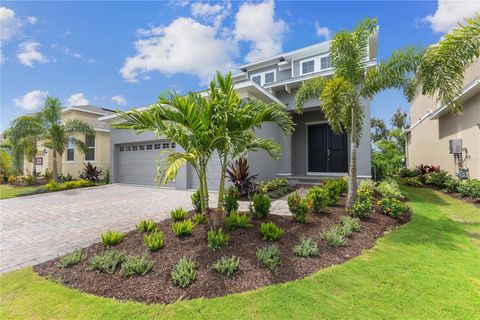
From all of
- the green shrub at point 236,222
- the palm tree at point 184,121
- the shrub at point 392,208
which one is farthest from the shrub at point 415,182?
the palm tree at point 184,121

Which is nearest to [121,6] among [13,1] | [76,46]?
[13,1]

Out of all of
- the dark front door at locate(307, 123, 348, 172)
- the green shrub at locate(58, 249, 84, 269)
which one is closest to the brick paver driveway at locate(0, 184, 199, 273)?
the green shrub at locate(58, 249, 84, 269)

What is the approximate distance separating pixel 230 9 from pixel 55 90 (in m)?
12.6

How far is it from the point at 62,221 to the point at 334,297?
697 cm

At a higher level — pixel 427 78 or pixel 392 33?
pixel 392 33

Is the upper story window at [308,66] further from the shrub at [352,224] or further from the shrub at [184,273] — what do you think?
the shrub at [184,273]

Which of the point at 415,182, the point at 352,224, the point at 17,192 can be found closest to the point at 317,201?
the point at 352,224

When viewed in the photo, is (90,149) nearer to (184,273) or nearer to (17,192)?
(17,192)

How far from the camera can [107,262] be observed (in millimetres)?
3363

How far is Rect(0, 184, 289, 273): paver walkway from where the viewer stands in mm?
4250

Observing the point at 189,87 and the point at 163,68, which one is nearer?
the point at 189,87

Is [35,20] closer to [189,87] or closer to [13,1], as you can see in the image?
[13,1]

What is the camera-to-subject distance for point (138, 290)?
113 inches

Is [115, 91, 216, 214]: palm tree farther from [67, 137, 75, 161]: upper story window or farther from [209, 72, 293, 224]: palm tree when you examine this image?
[67, 137, 75, 161]: upper story window
